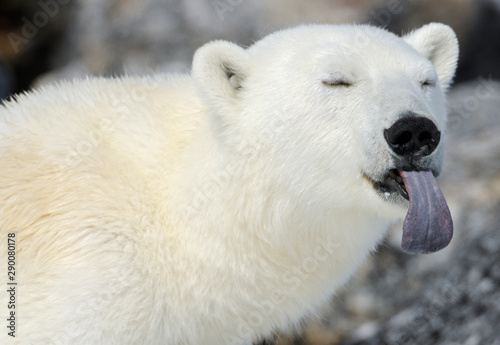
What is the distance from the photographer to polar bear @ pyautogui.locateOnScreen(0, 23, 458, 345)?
2846mm

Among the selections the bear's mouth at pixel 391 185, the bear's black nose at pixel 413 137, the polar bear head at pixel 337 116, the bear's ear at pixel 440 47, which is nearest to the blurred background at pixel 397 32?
the bear's ear at pixel 440 47

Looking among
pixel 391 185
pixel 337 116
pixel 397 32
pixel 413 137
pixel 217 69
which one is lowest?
pixel 391 185

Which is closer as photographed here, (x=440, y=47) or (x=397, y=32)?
(x=440, y=47)

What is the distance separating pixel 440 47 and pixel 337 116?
3.22ft

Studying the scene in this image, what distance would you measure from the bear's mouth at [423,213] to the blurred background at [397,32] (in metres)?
1.91

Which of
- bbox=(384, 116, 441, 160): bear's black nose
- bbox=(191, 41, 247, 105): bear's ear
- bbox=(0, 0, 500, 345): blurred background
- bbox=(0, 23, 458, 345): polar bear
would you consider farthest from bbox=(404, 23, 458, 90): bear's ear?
bbox=(0, 0, 500, 345): blurred background

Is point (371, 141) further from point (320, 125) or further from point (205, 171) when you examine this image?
point (205, 171)

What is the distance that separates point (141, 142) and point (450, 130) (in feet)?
15.4

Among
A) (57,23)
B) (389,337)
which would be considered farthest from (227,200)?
(57,23)

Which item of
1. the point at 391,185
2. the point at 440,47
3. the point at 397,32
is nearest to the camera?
the point at 391,185

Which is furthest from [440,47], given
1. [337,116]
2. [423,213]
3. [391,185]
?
[423,213]

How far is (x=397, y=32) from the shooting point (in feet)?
28.6

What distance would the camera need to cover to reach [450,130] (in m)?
7.00

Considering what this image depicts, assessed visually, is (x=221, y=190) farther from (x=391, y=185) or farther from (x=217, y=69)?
(x=391, y=185)
